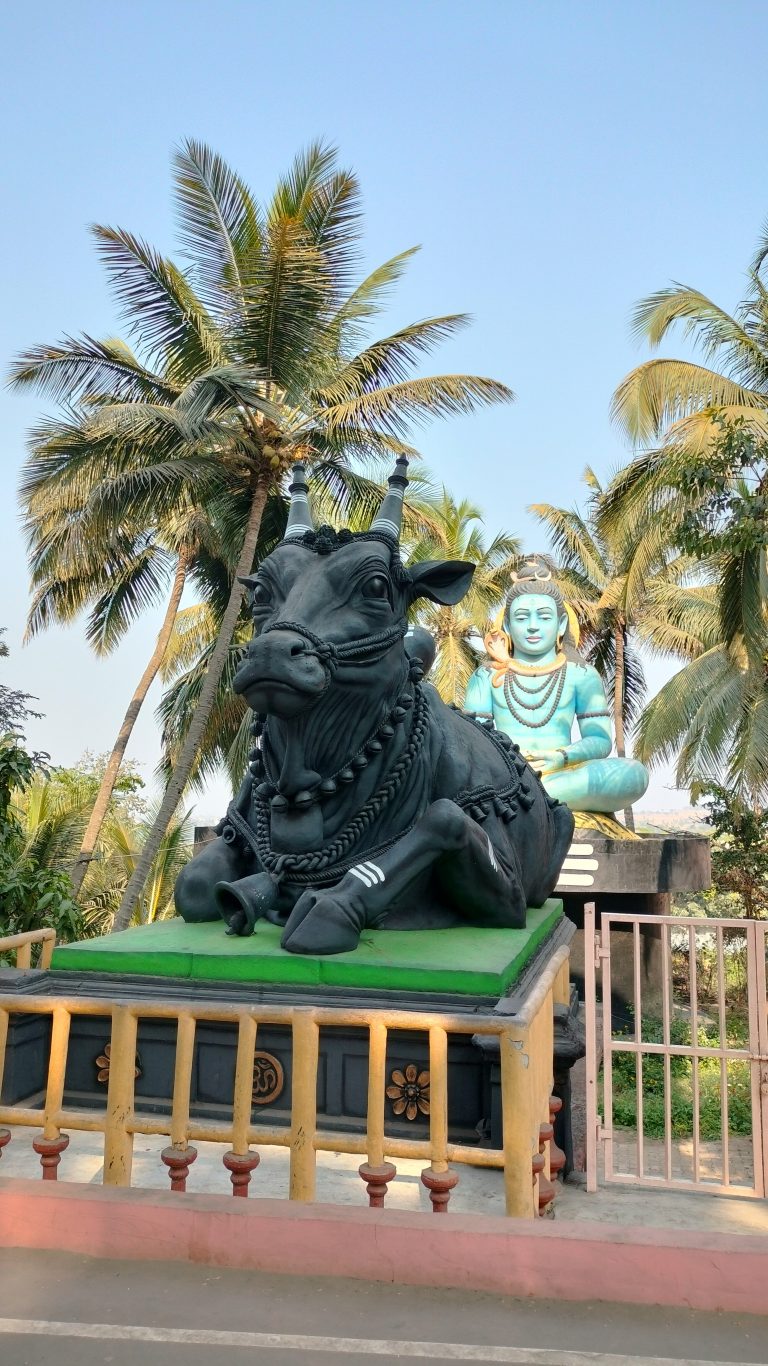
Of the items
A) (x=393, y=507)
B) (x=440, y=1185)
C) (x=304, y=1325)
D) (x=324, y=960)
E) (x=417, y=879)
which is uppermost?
(x=393, y=507)

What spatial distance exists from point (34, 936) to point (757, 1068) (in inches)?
154

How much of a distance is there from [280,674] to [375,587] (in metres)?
0.60

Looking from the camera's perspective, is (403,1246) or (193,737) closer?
(403,1246)

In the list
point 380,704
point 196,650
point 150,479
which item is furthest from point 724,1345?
point 196,650

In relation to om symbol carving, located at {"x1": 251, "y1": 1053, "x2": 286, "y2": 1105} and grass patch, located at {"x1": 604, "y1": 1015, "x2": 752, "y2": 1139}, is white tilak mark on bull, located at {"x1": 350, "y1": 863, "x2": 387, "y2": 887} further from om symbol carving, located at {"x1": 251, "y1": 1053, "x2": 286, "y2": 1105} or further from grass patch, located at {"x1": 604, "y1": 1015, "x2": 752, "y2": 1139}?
grass patch, located at {"x1": 604, "y1": 1015, "x2": 752, "y2": 1139}

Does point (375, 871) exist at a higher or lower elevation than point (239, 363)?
lower

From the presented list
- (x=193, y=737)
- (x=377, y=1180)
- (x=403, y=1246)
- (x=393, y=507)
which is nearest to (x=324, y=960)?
(x=377, y=1180)

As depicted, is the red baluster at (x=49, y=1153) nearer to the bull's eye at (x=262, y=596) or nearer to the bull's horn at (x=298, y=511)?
the bull's eye at (x=262, y=596)

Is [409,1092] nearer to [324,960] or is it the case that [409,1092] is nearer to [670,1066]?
[324,960]

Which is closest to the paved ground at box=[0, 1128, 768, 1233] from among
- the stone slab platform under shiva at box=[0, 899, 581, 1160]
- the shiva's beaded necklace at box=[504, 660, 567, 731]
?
the stone slab platform under shiva at box=[0, 899, 581, 1160]

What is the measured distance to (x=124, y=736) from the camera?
16.1m

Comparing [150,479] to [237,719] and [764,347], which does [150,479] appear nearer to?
[237,719]

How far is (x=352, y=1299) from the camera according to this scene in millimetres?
1925

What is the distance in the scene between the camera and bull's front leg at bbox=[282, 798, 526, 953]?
3.42m
